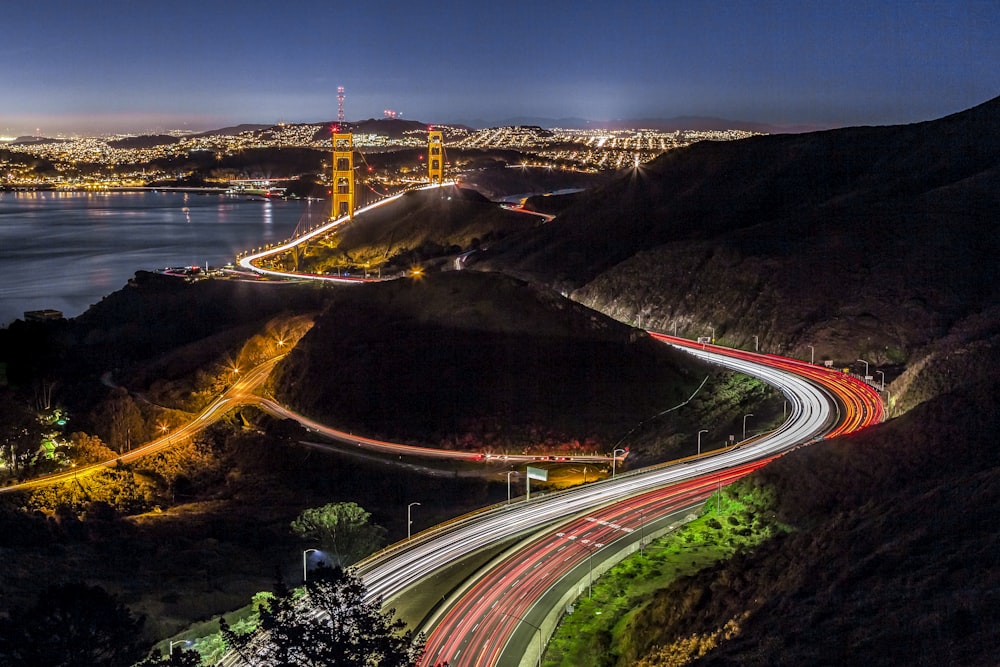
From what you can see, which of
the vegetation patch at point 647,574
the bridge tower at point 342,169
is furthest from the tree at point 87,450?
the bridge tower at point 342,169

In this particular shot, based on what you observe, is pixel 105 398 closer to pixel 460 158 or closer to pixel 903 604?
pixel 903 604

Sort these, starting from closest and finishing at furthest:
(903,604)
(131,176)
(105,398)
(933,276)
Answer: (903,604) < (105,398) < (933,276) < (131,176)

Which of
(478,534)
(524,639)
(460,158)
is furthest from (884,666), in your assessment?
(460,158)

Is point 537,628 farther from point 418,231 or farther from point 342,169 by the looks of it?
point 342,169

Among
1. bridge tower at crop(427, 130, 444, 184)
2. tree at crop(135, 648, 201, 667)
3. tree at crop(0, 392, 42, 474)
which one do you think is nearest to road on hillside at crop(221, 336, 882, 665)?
tree at crop(135, 648, 201, 667)

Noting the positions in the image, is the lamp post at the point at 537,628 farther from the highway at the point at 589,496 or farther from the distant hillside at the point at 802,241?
the distant hillside at the point at 802,241

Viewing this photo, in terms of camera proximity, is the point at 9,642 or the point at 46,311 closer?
the point at 9,642

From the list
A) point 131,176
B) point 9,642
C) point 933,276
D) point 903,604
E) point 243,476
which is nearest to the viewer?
point 903,604
